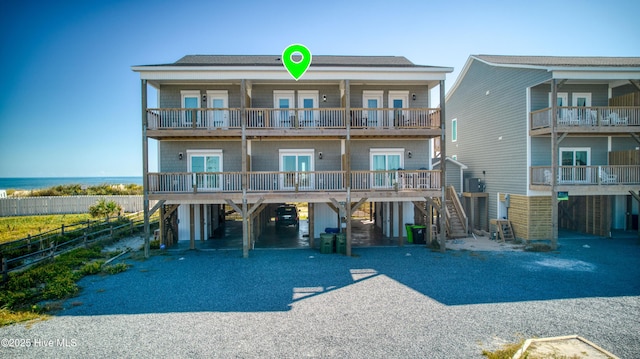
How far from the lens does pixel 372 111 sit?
17219mm

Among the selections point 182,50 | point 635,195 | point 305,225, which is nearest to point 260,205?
point 305,225

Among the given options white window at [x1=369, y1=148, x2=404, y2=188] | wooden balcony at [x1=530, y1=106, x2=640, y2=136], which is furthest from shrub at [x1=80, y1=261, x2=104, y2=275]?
wooden balcony at [x1=530, y1=106, x2=640, y2=136]

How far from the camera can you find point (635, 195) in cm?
1620

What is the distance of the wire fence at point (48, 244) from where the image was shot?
12.3 metres

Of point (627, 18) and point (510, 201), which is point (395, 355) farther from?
point (627, 18)

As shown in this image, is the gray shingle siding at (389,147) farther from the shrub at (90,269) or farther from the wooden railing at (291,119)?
the shrub at (90,269)

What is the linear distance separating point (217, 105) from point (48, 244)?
10.3m

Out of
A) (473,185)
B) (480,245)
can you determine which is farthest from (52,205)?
(473,185)

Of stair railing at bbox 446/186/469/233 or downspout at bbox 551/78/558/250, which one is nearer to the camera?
downspout at bbox 551/78/558/250

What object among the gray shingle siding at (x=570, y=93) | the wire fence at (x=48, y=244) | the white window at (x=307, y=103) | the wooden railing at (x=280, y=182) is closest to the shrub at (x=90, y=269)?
the wire fence at (x=48, y=244)

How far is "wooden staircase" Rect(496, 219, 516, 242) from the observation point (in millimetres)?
17812

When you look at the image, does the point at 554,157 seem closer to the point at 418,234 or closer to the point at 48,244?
the point at 418,234

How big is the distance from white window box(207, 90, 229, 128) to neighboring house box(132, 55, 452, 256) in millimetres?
53

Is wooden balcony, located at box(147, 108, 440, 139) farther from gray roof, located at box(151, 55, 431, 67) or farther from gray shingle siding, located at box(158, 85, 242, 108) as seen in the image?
gray roof, located at box(151, 55, 431, 67)
